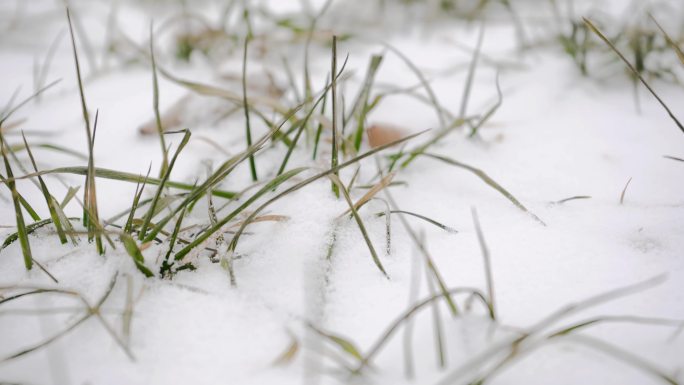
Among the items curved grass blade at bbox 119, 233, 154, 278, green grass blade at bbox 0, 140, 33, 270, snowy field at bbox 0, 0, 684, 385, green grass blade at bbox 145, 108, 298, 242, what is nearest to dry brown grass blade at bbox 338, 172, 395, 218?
snowy field at bbox 0, 0, 684, 385

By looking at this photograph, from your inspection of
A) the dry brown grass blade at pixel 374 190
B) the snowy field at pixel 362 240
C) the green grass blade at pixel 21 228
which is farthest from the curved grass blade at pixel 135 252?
the dry brown grass blade at pixel 374 190

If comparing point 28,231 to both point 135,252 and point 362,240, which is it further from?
Result: point 362,240

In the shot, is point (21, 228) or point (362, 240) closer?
point (21, 228)

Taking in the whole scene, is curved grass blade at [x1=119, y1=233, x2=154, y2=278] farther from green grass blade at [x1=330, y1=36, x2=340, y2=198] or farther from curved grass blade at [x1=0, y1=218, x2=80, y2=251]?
green grass blade at [x1=330, y1=36, x2=340, y2=198]

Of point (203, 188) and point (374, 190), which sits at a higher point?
point (203, 188)

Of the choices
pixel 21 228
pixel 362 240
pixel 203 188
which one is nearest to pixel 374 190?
pixel 362 240

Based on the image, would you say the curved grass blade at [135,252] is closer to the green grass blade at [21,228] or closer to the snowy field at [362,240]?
the snowy field at [362,240]

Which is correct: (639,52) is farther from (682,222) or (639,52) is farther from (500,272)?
(500,272)

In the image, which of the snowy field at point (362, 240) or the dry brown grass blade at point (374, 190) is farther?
the dry brown grass blade at point (374, 190)
